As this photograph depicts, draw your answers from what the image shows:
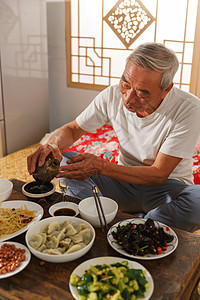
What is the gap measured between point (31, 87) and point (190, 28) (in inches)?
80.1

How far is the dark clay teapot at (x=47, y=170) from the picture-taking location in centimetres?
175

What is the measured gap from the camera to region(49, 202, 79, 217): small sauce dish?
163cm

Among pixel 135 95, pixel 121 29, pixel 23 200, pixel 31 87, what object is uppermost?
pixel 121 29

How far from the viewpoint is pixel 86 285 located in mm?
1107

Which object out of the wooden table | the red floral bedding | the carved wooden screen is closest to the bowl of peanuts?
the wooden table

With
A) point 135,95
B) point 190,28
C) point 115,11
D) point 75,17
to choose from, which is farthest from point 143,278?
point 75,17

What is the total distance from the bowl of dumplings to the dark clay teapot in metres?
0.32

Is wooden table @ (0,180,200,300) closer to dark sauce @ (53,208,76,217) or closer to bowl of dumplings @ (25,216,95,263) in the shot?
bowl of dumplings @ (25,216,95,263)

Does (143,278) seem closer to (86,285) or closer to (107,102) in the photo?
(86,285)

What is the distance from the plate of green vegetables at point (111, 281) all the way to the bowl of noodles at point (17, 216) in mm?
400

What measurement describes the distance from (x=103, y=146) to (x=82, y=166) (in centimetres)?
168

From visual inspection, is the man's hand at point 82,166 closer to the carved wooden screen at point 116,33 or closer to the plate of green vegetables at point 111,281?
the plate of green vegetables at point 111,281

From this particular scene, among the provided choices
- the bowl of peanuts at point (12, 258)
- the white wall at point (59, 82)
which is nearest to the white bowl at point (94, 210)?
the bowl of peanuts at point (12, 258)

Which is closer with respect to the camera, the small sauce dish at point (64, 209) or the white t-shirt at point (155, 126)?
the small sauce dish at point (64, 209)
